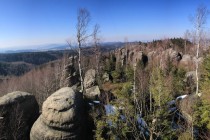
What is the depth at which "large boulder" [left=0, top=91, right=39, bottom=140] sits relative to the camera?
21203 mm

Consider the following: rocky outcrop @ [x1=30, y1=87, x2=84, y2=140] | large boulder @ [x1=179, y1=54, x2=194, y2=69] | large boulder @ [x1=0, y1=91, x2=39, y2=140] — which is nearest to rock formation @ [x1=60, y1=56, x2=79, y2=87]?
large boulder @ [x1=179, y1=54, x2=194, y2=69]

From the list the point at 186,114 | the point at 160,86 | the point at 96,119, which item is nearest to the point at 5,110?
the point at 96,119

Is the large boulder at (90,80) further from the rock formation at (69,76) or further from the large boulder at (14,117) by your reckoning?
the large boulder at (14,117)

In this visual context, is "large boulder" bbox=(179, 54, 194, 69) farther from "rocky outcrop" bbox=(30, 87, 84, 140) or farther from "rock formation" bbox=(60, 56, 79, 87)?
"rocky outcrop" bbox=(30, 87, 84, 140)

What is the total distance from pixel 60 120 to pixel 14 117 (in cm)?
537

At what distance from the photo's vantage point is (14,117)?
21625mm

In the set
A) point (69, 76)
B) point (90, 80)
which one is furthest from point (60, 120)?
point (69, 76)

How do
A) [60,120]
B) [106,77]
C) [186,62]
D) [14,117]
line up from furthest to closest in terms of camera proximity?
[106,77] → [186,62] → [14,117] → [60,120]

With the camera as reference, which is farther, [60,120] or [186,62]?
[186,62]

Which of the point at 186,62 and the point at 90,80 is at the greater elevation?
the point at 186,62

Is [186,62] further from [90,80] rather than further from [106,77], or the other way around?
[90,80]

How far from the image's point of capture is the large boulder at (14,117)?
2120 centimetres

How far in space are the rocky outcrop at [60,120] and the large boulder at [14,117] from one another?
183 cm

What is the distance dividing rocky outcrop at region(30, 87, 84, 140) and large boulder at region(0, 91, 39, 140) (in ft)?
6.02
